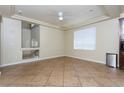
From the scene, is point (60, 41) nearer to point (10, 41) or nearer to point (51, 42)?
point (51, 42)

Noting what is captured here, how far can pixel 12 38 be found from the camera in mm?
5449

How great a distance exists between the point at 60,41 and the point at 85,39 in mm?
2458

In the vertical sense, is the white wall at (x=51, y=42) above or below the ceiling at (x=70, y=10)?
below

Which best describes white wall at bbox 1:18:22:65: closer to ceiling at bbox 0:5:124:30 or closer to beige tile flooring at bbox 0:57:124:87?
ceiling at bbox 0:5:124:30

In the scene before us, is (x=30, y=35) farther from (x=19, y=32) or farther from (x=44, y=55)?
(x=44, y=55)

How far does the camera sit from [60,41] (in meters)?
9.17

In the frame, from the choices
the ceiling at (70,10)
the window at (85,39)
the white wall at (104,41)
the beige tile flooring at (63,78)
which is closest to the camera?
the beige tile flooring at (63,78)

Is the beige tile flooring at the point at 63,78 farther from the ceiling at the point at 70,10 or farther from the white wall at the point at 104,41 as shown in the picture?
the ceiling at the point at 70,10

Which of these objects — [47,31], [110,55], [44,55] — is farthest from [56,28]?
[110,55]

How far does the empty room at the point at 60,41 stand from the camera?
4.21 meters

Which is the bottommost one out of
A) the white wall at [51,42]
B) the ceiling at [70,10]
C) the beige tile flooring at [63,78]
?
the beige tile flooring at [63,78]

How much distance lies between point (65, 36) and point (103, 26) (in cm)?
398

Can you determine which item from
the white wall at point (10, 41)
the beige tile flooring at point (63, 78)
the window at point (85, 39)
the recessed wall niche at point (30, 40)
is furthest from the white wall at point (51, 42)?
the beige tile flooring at point (63, 78)

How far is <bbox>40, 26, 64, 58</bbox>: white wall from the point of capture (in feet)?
24.2
